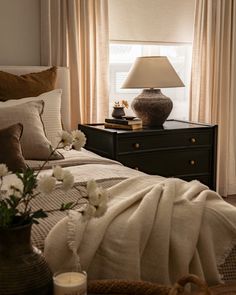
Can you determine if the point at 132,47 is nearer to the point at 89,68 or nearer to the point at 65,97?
the point at 89,68

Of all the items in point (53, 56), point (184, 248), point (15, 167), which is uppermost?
point (53, 56)

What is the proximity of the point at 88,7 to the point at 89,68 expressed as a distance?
48cm

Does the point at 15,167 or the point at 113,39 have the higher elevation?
the point at 113,39

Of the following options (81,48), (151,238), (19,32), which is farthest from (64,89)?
(151,238)

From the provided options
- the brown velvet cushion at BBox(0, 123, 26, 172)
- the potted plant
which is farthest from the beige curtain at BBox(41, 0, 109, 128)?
the potted plant

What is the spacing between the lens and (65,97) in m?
3.57

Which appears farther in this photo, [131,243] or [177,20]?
[177,20]

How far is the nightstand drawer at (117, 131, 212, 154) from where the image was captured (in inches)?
135

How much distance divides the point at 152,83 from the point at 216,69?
109 cm

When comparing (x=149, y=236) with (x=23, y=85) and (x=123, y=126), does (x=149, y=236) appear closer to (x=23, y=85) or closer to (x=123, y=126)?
(x=23, y=85)

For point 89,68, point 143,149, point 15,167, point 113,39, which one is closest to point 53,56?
point 89,68

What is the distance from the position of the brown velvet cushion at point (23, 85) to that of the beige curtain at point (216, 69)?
63.4 inches

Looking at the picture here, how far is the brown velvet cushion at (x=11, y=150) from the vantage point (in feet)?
7.29

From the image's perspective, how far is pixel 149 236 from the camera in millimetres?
1600
